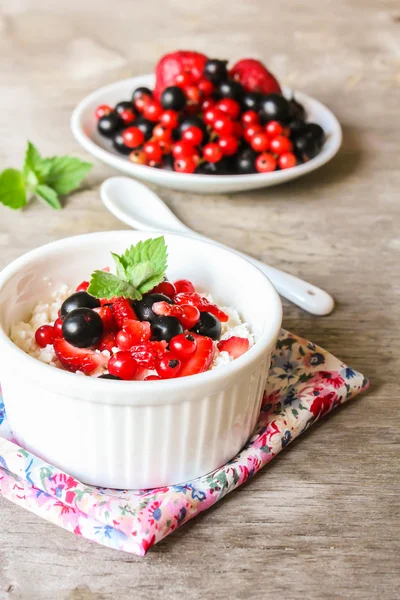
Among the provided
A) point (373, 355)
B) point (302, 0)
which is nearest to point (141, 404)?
point (373, 355)

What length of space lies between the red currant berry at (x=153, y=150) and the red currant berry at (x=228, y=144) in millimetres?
126

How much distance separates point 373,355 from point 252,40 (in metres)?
1.66

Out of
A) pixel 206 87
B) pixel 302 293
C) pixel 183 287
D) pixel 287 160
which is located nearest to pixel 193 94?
pixel 206 87

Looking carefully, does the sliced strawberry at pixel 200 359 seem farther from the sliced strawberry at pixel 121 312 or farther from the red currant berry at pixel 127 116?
the red currant berry at pixel 127 116

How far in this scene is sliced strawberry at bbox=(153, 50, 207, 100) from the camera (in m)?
1.66

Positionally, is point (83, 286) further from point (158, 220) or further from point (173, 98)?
point (173, 98)

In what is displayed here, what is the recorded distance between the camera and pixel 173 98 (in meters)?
1.60

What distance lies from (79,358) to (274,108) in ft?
2.98

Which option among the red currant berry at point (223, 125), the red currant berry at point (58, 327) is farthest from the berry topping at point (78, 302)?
the red currant berry at point (223, 125)

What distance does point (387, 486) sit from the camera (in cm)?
91

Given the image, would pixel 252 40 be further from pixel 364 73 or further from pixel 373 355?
pixel 373 355

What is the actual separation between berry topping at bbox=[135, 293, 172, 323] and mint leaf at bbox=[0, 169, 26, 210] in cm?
69

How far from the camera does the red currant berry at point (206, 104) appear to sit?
5.33 feet

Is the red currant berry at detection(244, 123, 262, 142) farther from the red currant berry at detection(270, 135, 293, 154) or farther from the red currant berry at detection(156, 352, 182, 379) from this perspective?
the red currant berry at detection(156, 352, 182, 379)
